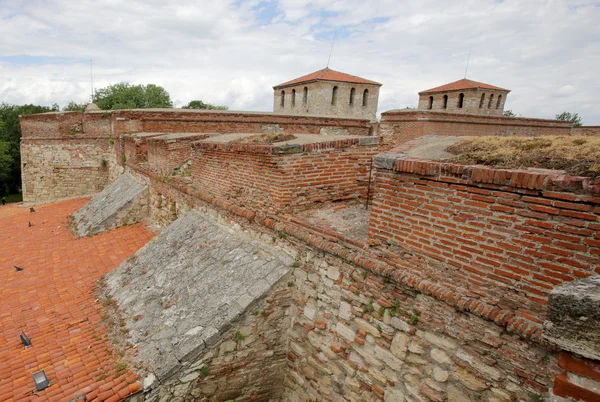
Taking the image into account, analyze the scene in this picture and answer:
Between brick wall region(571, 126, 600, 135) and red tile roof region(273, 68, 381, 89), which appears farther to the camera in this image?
red tile roof region(273, 68, 381, 89)

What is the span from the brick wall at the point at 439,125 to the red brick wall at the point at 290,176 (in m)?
10.1

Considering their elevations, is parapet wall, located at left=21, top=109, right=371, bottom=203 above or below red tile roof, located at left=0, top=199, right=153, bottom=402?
above

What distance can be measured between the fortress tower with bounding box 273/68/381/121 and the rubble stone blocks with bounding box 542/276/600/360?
900 inches

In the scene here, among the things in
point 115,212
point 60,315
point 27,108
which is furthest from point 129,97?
point 60,315

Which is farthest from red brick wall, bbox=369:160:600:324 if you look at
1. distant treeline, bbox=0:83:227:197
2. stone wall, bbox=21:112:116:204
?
distant treeline, bbox=0:83:227:197

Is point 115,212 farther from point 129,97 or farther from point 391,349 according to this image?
point 129,97

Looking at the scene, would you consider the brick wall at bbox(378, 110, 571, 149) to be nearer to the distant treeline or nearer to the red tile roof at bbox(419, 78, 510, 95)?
the red tile roof at bbox(419, 78, 510, 95)

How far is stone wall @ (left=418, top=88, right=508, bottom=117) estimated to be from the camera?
2281 cm

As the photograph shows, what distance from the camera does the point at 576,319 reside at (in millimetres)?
1684

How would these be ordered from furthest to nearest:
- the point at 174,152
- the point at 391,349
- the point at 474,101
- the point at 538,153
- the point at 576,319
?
1. the point at 474,101
2. the point at 174,152
3. the point at 391,349
4. the point at 538,153
5. the point at 576,319

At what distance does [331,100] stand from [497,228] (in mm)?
23557

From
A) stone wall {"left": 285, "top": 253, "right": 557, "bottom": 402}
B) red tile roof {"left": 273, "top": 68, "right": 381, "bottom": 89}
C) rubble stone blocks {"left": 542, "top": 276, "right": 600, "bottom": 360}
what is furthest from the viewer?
red tile roof {"left": 273, "top": 68, "right": 381, "bottom": 89}

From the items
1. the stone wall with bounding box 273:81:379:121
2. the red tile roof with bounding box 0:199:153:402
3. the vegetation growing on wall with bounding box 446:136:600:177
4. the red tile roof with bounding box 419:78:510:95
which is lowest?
the red tile roof with bounding box 0:199:153:402

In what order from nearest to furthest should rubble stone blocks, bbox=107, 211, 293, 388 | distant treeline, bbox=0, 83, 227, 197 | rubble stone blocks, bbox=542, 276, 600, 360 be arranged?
1. rubble stone blocks, bbox=542, 276, 600, 360
2. rubble stone blocks, bbox=107, 211, 293, 388
3. distant treeline, bbox=0, 83, 227, 197
